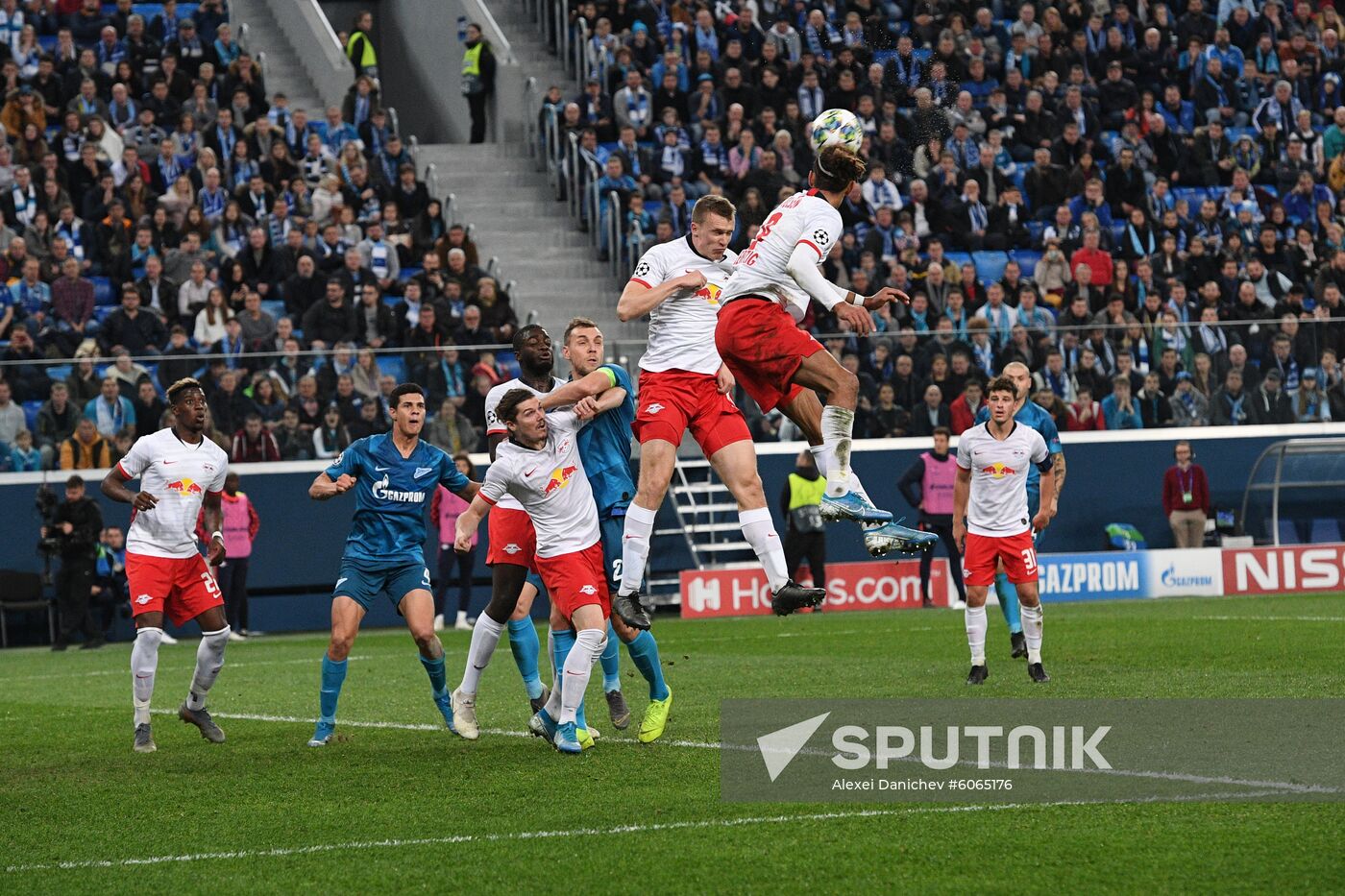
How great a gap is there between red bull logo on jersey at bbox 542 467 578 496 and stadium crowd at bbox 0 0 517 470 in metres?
11.9

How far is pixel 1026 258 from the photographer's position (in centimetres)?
2658

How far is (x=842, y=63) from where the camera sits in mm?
28062

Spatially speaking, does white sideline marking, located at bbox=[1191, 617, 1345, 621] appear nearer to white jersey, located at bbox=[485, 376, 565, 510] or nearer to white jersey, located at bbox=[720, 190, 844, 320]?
white jersey, located at bbox=[485, 376, 565, 510]

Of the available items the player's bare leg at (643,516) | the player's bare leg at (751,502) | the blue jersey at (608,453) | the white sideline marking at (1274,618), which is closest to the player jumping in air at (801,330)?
the player's bare leg at (751,502)

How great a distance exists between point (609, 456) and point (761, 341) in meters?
1.82

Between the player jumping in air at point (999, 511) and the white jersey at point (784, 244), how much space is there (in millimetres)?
4324

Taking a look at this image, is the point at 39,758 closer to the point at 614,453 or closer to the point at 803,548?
the point at 614,453

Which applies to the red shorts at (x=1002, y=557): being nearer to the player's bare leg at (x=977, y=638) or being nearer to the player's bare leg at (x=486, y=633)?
the player's bare leg at (x=977, y=638)

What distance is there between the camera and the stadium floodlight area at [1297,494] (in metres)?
23.8

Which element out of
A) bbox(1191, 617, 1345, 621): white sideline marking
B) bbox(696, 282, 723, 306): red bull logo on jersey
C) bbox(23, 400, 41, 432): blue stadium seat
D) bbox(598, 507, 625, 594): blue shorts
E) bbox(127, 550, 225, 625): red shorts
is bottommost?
bbox(1191, 617, 1345, 621): white sideline marking

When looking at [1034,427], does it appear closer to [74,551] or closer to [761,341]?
[761,341]

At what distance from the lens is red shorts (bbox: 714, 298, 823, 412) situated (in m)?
9.27

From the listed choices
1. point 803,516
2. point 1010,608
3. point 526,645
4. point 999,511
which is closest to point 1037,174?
point 803,516

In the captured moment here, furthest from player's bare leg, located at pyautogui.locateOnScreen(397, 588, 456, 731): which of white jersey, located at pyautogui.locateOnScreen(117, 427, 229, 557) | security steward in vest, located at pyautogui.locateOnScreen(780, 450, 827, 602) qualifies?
security steward in vest, located at pyautogui.locateOnScreen(780, 450, 827, 602)
